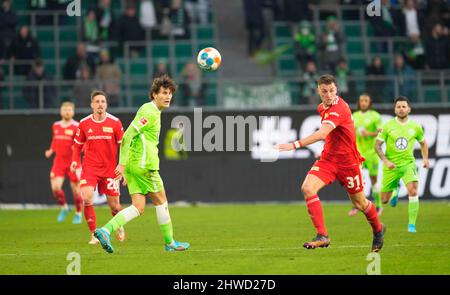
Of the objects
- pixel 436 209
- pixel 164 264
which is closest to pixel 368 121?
pixel 436 209

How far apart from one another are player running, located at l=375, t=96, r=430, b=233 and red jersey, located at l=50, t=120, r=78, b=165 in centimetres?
702

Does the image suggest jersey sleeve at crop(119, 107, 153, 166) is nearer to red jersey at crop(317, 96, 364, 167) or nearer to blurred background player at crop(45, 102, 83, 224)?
red jersey at crop(317, 96, 364, 167)

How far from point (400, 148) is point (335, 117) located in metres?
4.74

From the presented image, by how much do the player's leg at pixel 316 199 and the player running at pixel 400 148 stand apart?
4096mm

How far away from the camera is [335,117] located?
13.2 m

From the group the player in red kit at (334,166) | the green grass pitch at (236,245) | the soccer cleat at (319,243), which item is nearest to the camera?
the green grass pitch at (236,245)

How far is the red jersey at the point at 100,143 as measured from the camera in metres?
15.8

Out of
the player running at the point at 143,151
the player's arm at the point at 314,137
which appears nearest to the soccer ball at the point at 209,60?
the player running at the point at 143,151

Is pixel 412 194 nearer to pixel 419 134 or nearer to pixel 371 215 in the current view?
pixel 419 134

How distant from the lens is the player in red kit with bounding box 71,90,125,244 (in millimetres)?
15672

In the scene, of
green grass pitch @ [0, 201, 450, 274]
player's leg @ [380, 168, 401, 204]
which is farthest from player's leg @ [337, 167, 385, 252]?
player's leg @ [380, 168, 401, 204]

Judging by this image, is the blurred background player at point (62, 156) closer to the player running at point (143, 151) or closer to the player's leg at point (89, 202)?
the player's leg at point (89, 202)

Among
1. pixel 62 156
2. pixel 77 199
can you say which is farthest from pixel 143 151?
pixel 62 156

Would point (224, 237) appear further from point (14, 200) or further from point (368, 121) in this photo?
point (14, 200)
